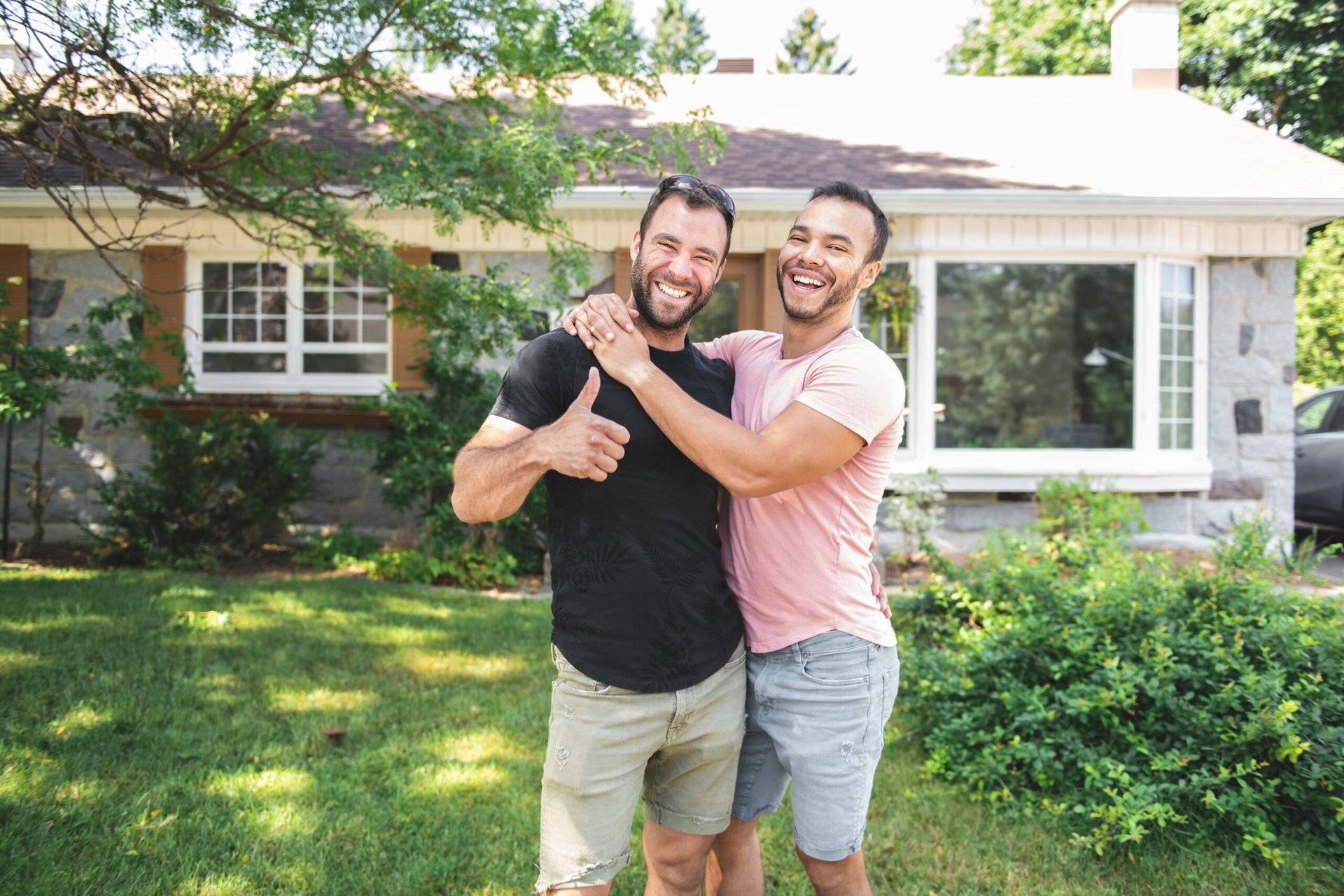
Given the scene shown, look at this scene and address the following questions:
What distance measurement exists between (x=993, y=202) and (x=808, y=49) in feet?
92.4

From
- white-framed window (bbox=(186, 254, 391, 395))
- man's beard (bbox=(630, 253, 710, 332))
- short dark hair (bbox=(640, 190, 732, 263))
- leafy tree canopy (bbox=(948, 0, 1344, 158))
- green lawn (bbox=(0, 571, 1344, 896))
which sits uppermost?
leafy tree canopy (bbox=(948, 0, 1344, 158))

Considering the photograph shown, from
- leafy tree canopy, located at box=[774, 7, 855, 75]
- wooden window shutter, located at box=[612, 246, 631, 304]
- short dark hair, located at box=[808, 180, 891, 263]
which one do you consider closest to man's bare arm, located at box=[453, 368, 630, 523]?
short dark hair, located at box=[808, 180, 891, 263]

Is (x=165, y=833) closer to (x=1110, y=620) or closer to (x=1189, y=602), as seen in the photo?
(x=1110, y=620)

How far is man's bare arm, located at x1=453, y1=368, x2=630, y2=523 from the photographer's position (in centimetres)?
172

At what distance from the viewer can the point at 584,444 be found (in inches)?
67.8

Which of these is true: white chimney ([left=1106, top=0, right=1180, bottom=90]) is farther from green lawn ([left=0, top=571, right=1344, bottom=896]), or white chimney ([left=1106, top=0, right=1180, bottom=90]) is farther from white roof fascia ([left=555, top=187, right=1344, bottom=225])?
green lawn ([left=0, top=571, right=1344, bottom=896])

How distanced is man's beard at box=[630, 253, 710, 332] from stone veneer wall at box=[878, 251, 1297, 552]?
22.6 feet

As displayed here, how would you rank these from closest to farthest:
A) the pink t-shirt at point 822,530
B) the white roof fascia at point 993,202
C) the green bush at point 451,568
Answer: the pink t-shirt at point 822,530 < the green bush at point 451,568 < the white roof fascia at point 993,202

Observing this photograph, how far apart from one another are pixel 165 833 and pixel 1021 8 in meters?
18.5


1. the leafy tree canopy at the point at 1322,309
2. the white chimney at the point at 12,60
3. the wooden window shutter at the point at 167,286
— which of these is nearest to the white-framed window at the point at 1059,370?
the white chimney at the point at 12,60

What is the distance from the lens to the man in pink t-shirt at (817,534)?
190 cm

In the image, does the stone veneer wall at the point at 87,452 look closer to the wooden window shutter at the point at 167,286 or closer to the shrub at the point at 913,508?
the wooden window shutter at the point at 167,286

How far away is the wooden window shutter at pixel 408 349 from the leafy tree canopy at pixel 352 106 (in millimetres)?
2179

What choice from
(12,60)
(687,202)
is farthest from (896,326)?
(12,60)
